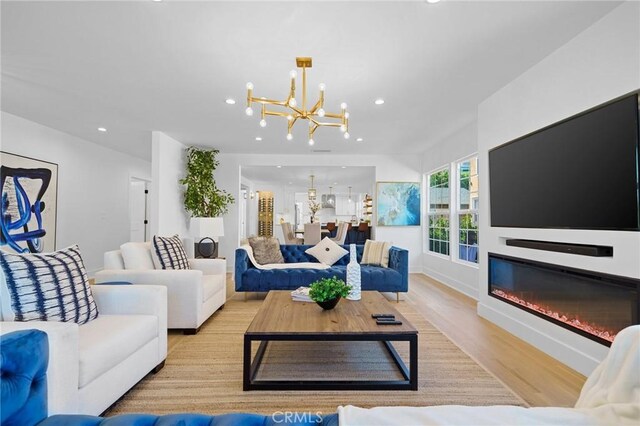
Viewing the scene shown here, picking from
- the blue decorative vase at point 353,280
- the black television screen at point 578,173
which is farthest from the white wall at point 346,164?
the blue decorative vase at point 353,280

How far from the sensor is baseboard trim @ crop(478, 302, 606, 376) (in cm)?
233

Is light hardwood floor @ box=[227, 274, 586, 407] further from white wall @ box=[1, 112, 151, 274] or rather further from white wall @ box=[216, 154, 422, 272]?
white wall @ box=[1, 112, 151, 274]

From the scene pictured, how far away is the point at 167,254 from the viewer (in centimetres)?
344

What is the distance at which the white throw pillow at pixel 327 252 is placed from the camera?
4.81 m

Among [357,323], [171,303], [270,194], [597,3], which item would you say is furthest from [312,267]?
[270,194]

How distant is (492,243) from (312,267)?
7.61 feet

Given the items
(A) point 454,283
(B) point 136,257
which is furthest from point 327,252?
(B) point 136,257

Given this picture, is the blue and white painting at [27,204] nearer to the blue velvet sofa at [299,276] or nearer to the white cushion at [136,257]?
the white cushion at [136,257]

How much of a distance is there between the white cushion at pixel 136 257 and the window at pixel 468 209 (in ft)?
14.7

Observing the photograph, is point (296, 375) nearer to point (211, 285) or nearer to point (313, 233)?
point (211, 285)

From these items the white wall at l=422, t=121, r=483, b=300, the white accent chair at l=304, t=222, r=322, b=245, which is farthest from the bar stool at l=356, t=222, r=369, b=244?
the white wall at l=422, t=121, r=483, b=300

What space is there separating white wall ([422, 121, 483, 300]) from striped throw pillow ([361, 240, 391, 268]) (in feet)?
4.30

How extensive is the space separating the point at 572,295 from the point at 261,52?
3.22 meters

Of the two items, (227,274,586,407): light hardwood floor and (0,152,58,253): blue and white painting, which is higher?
(0,152,58,253): blue and white painting
